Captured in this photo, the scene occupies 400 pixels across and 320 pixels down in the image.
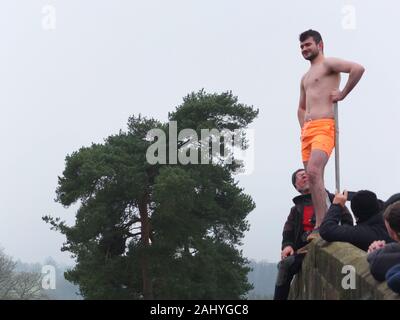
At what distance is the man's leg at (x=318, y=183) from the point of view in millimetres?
4398

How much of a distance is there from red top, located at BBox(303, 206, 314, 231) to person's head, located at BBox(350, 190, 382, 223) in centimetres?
116

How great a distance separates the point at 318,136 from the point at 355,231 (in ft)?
4.36

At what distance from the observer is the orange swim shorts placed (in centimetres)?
456

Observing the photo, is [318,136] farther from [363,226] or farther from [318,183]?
[363,226]

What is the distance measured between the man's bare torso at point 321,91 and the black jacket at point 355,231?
1307 millimetres

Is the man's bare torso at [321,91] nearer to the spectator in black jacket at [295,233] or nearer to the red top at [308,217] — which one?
the spectator in black jacket at [295,233]

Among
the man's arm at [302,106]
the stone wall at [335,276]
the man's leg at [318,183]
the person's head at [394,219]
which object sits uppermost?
the man's arm at [302,106]

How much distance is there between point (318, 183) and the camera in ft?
14.4

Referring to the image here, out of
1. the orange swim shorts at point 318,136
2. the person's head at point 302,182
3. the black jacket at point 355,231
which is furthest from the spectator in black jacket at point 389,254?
the person's head at point 302,182

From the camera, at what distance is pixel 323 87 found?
476cm

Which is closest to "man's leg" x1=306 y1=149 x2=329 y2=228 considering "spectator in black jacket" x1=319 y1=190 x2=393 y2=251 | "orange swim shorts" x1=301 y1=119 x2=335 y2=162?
"orange swim shorts" x1=301 y1=119 x2=335 y2=162

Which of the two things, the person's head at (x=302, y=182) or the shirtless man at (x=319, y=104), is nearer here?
the shirtless man at (x=319, y=104)
